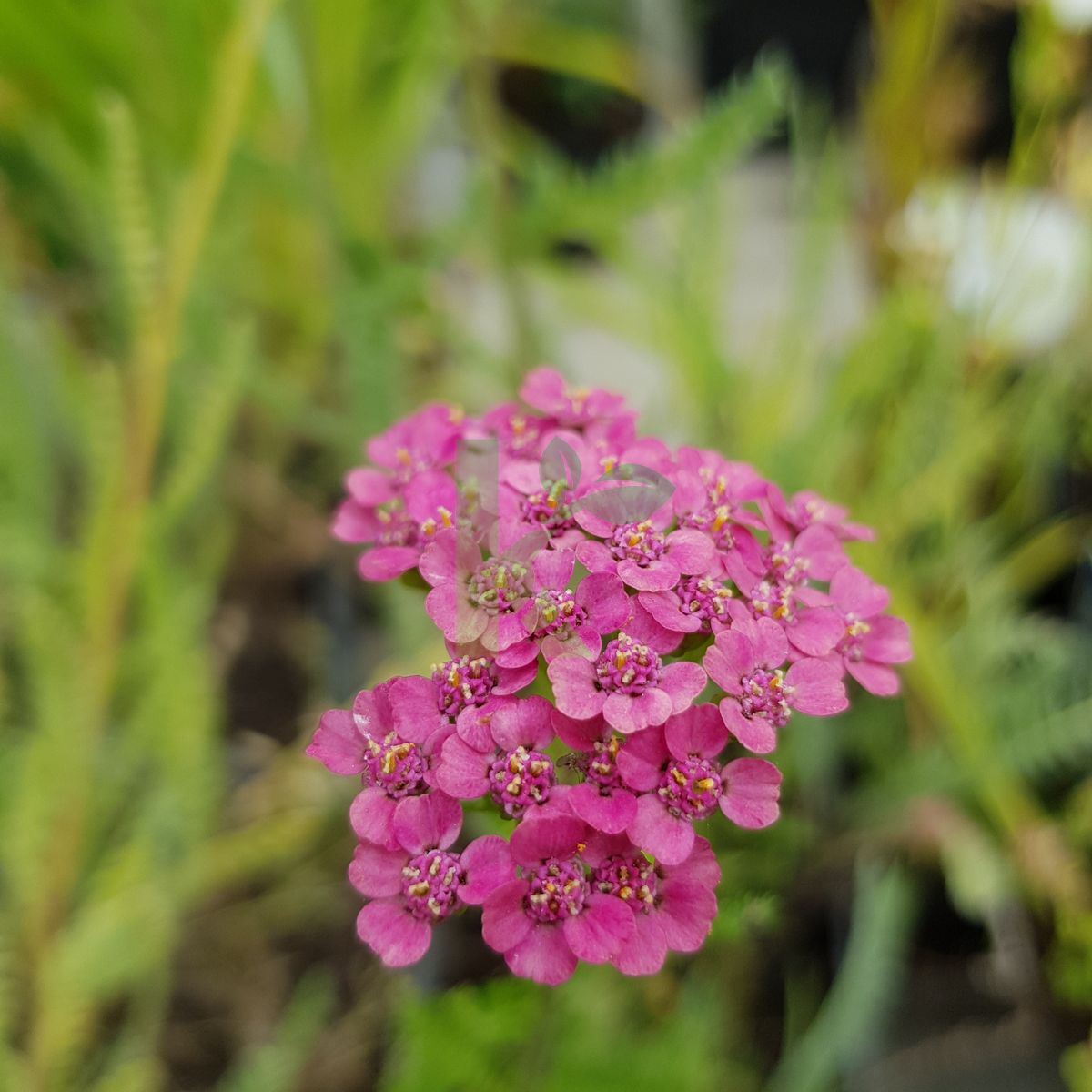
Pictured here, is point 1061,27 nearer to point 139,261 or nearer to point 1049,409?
point 1049,409

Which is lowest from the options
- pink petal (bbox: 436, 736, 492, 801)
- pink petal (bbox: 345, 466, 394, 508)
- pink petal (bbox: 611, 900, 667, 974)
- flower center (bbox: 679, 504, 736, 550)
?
pink petal (bbox: 611, 900, 667, 974)

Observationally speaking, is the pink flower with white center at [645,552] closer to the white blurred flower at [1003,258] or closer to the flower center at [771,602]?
the flower center at [771,602]

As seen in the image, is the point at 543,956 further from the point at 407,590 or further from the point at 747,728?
the point at 407,590

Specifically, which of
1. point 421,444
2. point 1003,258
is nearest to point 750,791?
point 421,444

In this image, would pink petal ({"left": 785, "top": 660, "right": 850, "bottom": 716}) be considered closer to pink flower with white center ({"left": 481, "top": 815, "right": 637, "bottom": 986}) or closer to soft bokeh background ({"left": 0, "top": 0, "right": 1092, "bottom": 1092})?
pink flower with white center ({"left": 481, "top": 815, "right": 637, "bottom": 986})

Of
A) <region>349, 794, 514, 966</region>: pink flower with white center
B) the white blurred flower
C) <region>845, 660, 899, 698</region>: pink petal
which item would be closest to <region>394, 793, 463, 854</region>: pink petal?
<region>349, 794, 514, 966</region>: pink flower with white center

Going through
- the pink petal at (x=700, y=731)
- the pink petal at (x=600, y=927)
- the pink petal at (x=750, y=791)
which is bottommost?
the pink petal at (x=600, y=927)

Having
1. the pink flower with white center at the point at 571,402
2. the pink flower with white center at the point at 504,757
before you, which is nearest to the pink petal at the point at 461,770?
the pink flower with white center at the point at 504,757
